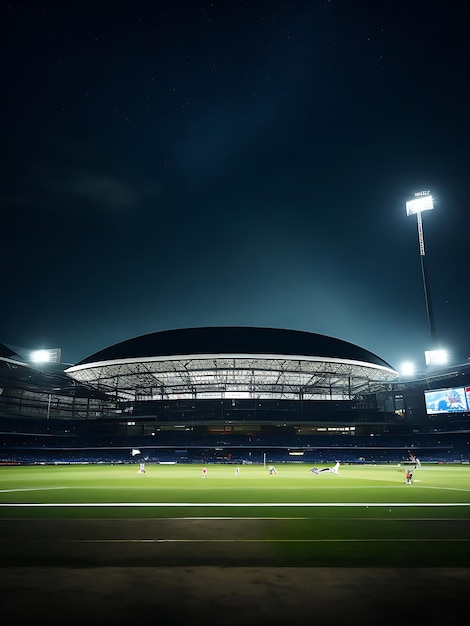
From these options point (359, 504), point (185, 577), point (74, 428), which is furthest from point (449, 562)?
point (74, 428)

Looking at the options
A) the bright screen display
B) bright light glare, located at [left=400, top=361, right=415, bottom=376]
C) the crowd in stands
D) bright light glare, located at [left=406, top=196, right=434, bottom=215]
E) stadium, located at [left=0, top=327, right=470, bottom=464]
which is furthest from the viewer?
bright light glare, located at [left=400, top=361, right=415, bottom=376]

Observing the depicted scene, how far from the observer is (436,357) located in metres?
86.6

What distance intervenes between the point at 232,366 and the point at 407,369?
4297 centimetres

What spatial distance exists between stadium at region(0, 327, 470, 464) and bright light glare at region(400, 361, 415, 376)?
2.04m

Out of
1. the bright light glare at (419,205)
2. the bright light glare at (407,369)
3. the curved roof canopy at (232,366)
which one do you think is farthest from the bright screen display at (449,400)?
the bright light glare at (419,205)

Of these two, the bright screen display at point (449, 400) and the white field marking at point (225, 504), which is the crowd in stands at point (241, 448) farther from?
the white field marking at point (225, 504)

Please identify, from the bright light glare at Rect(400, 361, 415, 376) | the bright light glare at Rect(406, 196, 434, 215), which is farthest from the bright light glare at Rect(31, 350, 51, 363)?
the bright light glare at Rect(406, 196, 434, 215)

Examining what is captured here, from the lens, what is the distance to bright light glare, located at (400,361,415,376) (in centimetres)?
9450

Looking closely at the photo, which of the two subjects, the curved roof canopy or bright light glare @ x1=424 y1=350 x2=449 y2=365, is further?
bright light glare @ x1=424 y1=350 x2=449 y2=365

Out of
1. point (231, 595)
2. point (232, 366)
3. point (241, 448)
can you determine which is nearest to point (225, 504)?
point (231, 595)

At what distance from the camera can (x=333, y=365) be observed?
3263 inches

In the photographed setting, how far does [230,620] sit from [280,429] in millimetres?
82740

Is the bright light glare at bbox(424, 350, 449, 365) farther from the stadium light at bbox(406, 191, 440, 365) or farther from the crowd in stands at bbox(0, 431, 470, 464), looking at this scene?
the crowd in stands at bbox(0, 431, 470, 464)

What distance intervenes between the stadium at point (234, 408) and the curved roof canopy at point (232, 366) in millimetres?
238
